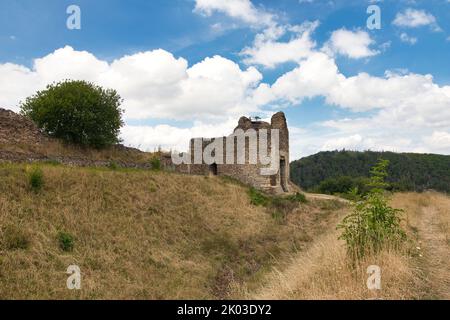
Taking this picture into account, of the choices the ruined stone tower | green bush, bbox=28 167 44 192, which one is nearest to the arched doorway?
the ruined stone tower

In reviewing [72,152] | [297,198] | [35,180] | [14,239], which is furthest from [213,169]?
[14,239]

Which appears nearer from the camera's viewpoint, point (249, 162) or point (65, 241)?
point (65, 241)

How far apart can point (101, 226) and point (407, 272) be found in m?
7.89

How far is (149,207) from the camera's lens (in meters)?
12.3

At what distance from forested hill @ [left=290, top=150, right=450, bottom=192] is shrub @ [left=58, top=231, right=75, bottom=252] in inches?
2462

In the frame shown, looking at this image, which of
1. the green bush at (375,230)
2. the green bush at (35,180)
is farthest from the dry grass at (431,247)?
the green bush at (35,180)

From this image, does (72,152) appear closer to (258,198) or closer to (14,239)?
(14,239)

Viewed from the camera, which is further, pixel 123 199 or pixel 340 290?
pixel 123 199

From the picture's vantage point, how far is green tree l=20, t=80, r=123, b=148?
1661cm

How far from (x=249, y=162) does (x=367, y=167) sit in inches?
2891

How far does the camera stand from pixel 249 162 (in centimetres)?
2156

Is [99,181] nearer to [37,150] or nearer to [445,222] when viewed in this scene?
[37,150]

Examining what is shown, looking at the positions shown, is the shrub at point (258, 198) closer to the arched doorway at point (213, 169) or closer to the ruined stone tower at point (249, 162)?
the ruined stone tower at point (249, 162)
